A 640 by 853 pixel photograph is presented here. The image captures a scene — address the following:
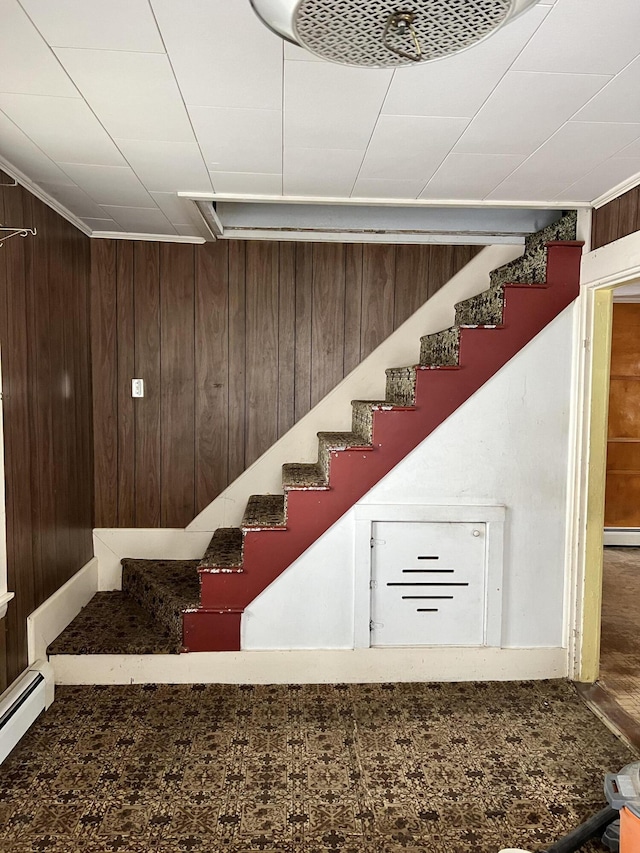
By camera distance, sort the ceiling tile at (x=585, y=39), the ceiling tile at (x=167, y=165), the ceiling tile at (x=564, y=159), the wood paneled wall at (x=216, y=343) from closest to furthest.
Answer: the ceiling tile at (x=585, y=39) → the ceiling tile at (x=564, y=159) → the ceiling tile at (x=167, y=165) → the wood paneled wall at (x=216, y=343)

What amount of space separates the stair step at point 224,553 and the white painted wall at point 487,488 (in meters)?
0.24

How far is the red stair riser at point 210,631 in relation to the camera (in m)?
3.08

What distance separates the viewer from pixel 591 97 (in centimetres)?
188

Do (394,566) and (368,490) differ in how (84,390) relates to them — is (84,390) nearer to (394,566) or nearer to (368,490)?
(368,490)

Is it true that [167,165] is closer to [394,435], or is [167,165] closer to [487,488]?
[394,435]

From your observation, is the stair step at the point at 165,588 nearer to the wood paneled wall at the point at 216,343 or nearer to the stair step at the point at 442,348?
the wood paneled wall at the point at 216,343

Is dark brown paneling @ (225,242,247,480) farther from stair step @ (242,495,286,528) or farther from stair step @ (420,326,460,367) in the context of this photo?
stair step @ (420,326,460,367)

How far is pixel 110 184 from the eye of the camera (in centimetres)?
277

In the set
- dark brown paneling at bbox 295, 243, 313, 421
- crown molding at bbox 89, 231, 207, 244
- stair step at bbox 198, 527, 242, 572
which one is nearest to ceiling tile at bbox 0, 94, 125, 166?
crown molding at bbox 89, 231, 207, 244

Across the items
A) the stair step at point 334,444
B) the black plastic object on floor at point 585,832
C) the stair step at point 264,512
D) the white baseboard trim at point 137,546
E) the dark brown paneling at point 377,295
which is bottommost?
the black plastic object on floor at point 585,832

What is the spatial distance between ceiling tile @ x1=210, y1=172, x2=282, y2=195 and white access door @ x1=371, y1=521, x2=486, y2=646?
170 centimetres

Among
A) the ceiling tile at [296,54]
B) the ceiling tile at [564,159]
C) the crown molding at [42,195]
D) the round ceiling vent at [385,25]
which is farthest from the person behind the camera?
the crown molding at [42,195]

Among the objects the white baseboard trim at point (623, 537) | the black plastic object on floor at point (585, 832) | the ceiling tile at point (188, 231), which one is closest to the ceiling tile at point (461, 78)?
the ceiling tile at point (188, 231)

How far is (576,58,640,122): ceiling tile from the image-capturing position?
1.76m
